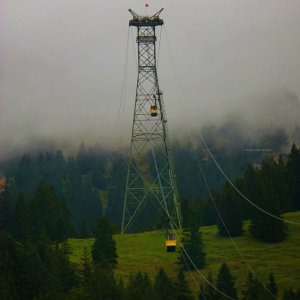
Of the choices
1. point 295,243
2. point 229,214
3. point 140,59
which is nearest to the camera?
point 140,59

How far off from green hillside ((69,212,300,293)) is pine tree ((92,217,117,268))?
124cm

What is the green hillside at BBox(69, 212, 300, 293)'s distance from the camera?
69.8 meters

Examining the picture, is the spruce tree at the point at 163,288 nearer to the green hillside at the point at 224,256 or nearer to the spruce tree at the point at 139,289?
the spruce tree at the point at 139,289

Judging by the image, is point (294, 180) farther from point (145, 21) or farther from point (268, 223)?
point (145, 21)

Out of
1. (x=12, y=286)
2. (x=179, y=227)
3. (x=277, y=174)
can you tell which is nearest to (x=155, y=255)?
(x=179, y=227)

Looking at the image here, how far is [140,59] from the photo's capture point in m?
74.2

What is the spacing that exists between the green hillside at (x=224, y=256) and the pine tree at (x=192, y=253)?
1.00 meters

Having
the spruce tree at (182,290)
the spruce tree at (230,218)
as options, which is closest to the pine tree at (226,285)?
the spruce tree at (182,290)

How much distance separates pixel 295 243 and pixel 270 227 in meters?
3.70

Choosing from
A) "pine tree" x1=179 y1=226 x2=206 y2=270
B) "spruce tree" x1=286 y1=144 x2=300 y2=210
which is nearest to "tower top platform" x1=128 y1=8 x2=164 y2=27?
"pine tree" x1=179 y1=226 x2=206 y2=270

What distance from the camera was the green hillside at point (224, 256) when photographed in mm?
69750

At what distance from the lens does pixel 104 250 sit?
72875mm

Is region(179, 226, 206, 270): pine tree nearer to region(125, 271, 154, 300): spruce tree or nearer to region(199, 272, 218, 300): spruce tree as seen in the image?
region(199, 272, 218, 300): spruce tree

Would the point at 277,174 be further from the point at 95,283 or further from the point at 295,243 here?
the point at 95,283
